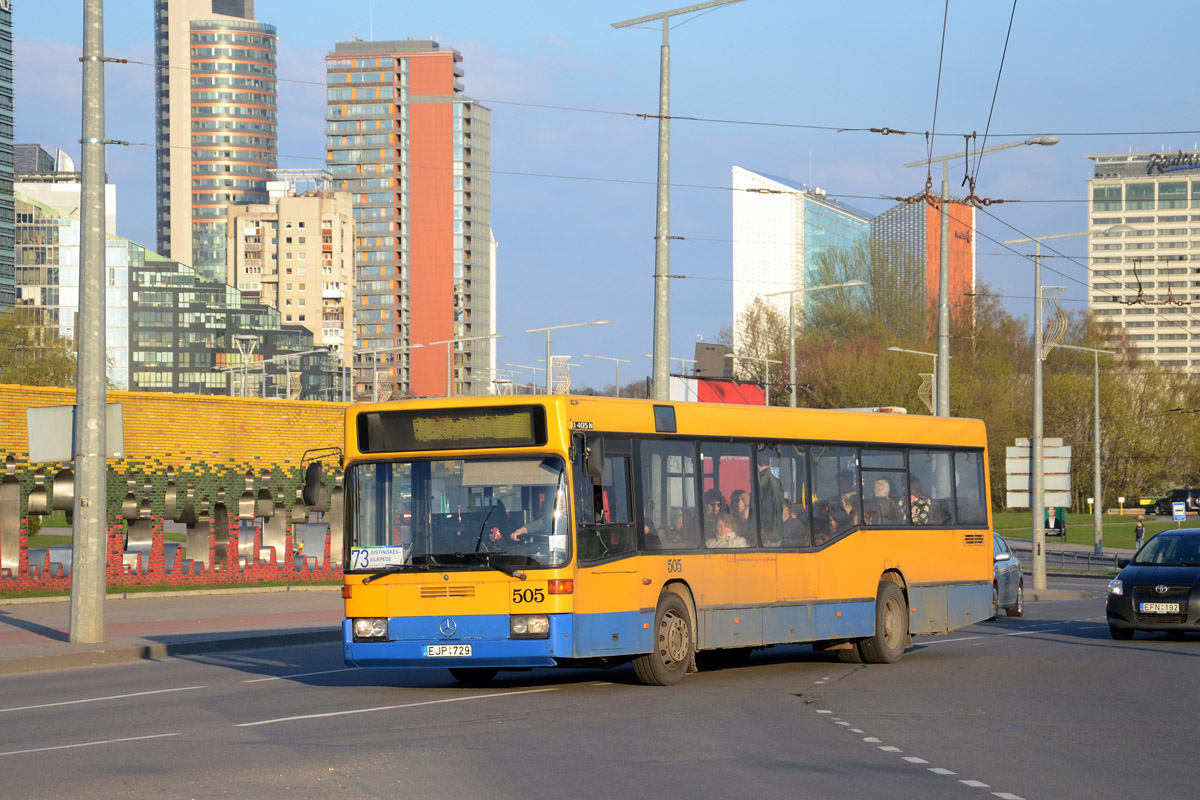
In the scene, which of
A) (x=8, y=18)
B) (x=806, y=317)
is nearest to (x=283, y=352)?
(x=8, y=18)

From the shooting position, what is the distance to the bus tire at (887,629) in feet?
59.8

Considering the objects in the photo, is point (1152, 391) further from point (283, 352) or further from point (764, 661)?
point (283, 352)

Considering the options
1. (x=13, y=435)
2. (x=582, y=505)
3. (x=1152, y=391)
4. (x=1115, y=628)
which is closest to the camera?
(x=582, y=505)

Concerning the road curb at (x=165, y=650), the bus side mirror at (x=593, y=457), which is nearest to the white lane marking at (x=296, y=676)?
the road curb at (x=165, y=650)

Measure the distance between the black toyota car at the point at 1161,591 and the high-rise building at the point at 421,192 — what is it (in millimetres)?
159816

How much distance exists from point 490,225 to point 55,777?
7397 inches

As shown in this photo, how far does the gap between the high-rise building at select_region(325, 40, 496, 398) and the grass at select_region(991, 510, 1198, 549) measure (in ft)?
320

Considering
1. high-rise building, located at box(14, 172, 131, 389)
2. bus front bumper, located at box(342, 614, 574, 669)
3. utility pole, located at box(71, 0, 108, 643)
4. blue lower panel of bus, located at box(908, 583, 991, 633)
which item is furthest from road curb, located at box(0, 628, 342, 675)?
high-rise building, located at box(14, 172, 131, 389)

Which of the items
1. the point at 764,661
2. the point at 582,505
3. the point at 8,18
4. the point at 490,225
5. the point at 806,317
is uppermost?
the point at 8,18

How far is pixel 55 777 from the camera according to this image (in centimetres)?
965

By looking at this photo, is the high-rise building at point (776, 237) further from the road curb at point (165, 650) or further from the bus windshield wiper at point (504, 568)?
the bus windshield wiper at point (504, 568)

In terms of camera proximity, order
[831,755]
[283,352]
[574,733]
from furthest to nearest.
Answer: [283,352] → [574,733] → [831,755]

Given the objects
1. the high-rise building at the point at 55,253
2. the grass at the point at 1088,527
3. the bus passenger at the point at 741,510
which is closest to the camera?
the bus passenger at the point at 741,510

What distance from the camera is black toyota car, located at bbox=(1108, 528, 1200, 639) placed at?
21156 millimetres
